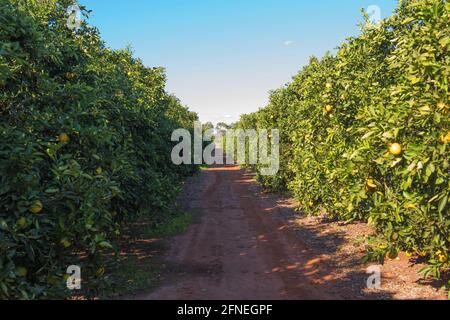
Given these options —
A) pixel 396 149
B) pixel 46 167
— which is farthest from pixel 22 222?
pixel 396 149

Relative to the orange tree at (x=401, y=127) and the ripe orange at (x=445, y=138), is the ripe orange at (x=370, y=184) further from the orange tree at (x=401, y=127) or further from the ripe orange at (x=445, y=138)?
the ripe orange at (x=445, y=138)

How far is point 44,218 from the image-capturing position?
4531 millimetres

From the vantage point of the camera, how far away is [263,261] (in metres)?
10.2

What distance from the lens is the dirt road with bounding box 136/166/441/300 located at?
317 inches

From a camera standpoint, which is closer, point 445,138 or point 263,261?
point 445,138

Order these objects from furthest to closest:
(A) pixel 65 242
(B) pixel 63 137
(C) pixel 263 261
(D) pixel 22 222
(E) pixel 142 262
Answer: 1. (E) pixel 142 262
2. (C) pixel 263 261
3. (B) pixel 63 137
4. (A) pixel 65 242
5. (D) pixel 22 222

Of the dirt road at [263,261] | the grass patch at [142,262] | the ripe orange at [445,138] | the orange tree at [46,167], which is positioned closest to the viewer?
the orange tree at [46,167]

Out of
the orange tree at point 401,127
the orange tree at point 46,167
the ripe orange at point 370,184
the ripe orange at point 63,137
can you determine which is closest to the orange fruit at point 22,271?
the orange tree at point 46,167

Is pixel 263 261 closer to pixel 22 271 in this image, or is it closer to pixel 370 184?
pixel 370 184

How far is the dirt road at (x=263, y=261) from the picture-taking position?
8.05 meters

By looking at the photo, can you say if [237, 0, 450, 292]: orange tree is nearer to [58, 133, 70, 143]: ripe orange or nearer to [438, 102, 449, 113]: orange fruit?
[438, 102, 449, 113]: orange fruit

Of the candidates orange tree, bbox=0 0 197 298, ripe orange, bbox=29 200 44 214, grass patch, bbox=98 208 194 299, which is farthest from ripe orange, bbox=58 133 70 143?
grass patch, bbox=98 208 194 299

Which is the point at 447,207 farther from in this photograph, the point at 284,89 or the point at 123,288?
the point at 284,89
